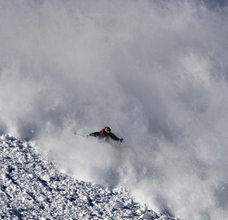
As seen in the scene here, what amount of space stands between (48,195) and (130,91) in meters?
10.3

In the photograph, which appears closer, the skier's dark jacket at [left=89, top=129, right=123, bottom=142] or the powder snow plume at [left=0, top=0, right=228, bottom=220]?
the powder snow plume at [left=0, top=0, right=228, bottom=220]

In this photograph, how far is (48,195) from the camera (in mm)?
20938

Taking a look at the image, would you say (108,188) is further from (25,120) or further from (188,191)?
(25,120)

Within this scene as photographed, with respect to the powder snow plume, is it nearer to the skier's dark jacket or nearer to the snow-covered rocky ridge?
the skier's dark jacket

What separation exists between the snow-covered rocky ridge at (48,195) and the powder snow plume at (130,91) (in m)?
0.68

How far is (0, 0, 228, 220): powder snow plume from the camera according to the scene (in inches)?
924

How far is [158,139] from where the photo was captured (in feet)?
85.1

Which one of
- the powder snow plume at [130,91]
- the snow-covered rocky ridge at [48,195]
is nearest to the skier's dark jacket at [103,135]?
the powder snow plume at [130,91]

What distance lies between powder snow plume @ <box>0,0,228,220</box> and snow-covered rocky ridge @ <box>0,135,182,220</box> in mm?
682

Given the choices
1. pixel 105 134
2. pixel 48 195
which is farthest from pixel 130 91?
pixel 48 195

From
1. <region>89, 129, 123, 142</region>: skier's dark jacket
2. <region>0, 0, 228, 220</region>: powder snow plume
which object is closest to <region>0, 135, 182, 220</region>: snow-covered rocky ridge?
<region>0, 0, 228, 220</region>: powder snow plume

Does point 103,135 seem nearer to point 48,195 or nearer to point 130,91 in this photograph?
Result: point 48,195

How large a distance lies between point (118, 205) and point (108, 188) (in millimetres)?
1176

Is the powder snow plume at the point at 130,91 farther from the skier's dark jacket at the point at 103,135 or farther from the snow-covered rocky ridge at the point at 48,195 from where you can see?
the snow-covered rocky ridge at the point at 48,195
